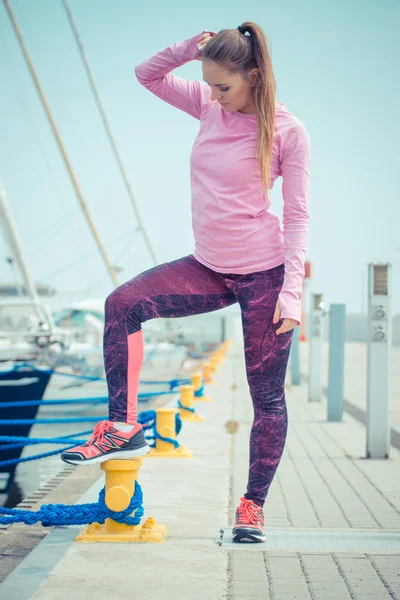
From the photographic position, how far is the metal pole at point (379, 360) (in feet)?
20.6

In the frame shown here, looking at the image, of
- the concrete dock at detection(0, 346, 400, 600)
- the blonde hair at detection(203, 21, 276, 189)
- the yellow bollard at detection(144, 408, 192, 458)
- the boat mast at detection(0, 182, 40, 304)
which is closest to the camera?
the concrete dock at detection(0, 346, 400, 600)

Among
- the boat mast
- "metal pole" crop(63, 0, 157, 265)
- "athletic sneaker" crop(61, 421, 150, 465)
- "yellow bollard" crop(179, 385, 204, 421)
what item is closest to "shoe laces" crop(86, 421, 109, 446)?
"athletic sneaker" crop(61, 421, 150, 465)

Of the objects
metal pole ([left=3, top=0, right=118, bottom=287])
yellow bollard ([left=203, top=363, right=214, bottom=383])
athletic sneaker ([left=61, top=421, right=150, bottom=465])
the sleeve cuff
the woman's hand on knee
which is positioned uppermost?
metal pole ([left=3, top=0, right=118, bottom=287])

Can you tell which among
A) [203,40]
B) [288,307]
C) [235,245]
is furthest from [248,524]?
[203,40]

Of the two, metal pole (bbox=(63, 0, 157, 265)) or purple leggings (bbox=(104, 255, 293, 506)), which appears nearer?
purple leggings (bbox=(104, 255, 293, 506))

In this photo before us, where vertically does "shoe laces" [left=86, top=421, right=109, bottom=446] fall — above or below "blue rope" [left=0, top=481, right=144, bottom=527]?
above

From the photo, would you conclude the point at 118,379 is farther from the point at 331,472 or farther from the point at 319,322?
the point at 319,322

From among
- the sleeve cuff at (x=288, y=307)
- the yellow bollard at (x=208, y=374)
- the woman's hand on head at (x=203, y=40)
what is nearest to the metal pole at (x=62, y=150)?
the yellow bollard at (x=208, y=374)

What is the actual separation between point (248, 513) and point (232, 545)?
0.48 feet

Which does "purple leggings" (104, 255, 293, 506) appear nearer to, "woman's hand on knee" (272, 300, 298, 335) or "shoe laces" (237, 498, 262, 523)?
"woman's hand on knee" (272, 300, 298, 335)

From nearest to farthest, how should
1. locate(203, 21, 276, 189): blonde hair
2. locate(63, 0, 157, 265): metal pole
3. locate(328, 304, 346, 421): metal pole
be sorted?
locate(203, 21, 276, 189): blonde hair
locate(328, 304, 346, 421): metal pole
locate(63, 0, 157, 265): metal pole

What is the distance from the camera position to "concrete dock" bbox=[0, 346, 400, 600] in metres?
2.85

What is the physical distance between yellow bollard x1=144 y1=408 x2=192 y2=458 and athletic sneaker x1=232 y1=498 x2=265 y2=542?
2.33 m

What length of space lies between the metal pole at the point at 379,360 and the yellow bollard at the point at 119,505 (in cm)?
308
